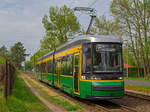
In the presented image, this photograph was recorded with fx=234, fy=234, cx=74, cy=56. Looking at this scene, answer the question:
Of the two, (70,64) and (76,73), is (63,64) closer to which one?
(70,64)

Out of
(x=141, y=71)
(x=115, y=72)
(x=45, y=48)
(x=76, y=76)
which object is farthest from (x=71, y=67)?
(x=141, y=71)

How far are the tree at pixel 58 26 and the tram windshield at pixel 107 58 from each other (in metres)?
27.3

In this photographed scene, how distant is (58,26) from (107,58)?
2897cm

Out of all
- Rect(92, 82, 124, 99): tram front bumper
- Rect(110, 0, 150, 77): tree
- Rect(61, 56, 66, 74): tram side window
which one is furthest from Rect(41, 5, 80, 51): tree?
Rect(92, 82, 124, 99): tram front bumper

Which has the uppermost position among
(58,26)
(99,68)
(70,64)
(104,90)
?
(58,26)

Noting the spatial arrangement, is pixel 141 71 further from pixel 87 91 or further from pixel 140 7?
pixel 87 91

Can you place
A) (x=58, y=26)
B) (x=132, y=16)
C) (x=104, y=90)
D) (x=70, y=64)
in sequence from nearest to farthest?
(x=104, y=90) → (x=70, y=64) → (x=132, y=16) → (x=58, y=26)

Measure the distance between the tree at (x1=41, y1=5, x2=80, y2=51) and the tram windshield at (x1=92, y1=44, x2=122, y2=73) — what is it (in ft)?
89.6

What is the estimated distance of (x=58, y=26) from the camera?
38969 millimetres

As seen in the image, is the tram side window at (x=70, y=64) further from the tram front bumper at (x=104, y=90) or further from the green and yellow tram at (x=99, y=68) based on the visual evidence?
the tram front bumper at (x=104, y=90)

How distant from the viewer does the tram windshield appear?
35.0ft

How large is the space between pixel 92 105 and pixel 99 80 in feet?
4.93

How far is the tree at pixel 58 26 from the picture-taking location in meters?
38.6

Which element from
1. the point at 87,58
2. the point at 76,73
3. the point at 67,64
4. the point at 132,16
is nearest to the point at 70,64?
the point at 67,64
